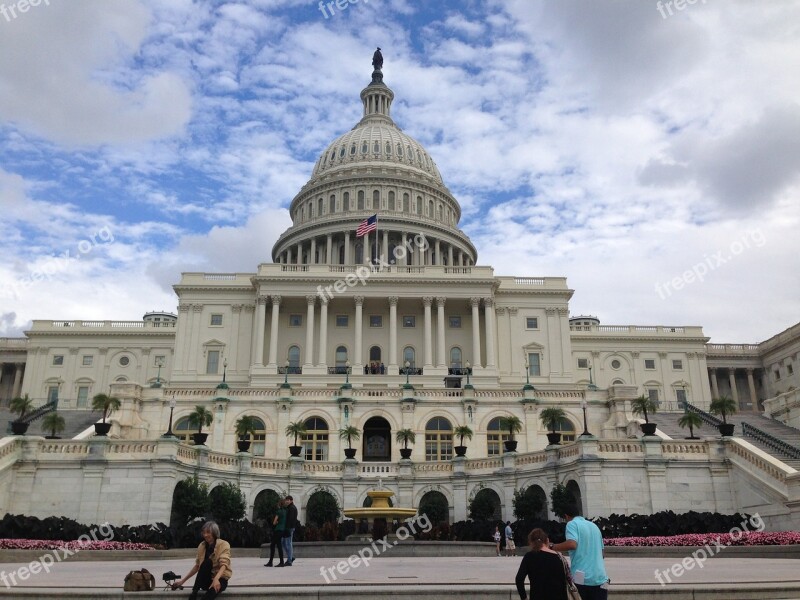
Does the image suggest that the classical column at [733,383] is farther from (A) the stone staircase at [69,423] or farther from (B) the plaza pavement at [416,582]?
(B) the plaza pavement at [416,582]

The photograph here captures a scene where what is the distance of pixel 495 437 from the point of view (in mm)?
55281

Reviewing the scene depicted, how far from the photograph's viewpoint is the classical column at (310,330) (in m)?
83.3

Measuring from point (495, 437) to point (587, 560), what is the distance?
44.6 m

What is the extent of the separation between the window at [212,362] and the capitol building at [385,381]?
7.1 inches

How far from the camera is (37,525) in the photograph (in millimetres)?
29922

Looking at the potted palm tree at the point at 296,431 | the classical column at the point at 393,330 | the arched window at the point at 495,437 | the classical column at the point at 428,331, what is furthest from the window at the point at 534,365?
the potted palm tree at the point at 296,431

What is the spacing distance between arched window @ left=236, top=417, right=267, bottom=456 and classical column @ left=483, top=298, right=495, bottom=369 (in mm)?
34688

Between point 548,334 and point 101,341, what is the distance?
59518 mm

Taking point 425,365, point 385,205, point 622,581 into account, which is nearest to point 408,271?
point 425,365

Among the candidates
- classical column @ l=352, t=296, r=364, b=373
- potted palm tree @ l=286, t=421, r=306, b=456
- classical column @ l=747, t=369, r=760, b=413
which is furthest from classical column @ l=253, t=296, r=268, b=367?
classical column @ l=747, t=369, r=760, b=413

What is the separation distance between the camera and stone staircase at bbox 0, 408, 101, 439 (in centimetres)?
5456

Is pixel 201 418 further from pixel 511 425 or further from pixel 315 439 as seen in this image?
pixel 511 425

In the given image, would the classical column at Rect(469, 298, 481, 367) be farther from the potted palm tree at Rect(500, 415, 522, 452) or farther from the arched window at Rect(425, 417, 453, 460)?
the potted palm tree at Rect(500, 415, 522, 452)

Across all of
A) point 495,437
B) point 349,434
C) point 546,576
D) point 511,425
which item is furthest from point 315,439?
point 546,576
